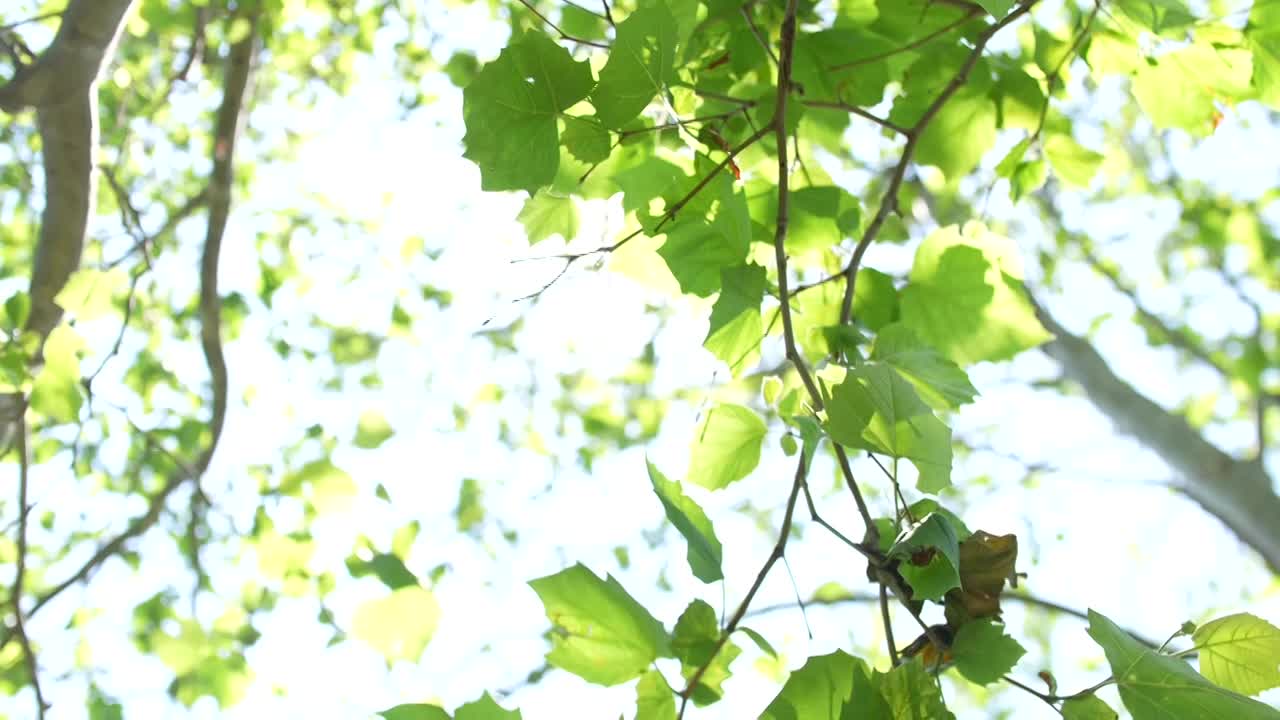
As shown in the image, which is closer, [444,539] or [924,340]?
[924,340]

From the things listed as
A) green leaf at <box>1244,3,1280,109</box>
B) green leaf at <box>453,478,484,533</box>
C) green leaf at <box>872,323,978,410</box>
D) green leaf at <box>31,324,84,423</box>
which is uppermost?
green leaf at <box>453,478,484,533</box>

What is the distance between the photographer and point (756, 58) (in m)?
1.12

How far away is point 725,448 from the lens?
0.94 meters

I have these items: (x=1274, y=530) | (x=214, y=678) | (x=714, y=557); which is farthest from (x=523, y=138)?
(x=1274, y=530)

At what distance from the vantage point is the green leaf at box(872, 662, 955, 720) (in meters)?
0.62

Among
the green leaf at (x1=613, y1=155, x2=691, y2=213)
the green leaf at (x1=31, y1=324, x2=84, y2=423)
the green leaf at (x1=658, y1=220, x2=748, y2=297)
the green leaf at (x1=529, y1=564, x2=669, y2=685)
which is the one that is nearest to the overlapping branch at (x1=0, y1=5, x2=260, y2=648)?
the green leaf at (x1=31, y1=324, x2=84, y2=423)

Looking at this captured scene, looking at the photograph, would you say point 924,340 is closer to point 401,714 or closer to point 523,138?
point 523,138

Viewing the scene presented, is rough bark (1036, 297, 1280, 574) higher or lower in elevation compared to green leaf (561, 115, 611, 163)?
higher

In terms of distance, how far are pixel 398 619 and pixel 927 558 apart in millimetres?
934

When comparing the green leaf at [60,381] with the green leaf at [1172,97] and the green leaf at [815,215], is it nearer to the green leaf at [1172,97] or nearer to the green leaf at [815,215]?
the green leaf at [815,215]

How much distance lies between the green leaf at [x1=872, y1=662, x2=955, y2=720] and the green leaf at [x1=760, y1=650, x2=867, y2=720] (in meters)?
0.03

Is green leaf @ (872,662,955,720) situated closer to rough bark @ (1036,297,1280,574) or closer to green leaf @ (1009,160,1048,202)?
green leaf @ (1009,160,1048,202)

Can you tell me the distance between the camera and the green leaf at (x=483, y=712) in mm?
622

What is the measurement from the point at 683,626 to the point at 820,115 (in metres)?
0.75
